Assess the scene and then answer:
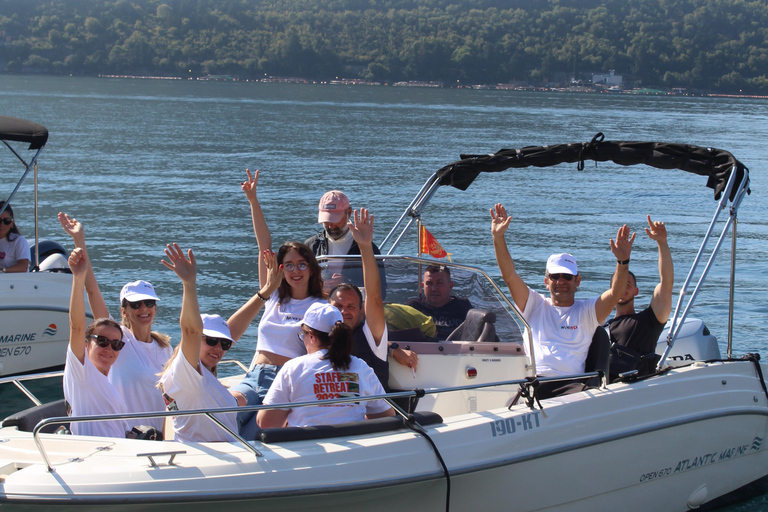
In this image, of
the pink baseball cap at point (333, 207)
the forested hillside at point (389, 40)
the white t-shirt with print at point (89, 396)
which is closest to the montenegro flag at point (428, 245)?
the pink baseball cap at point (333, 207)

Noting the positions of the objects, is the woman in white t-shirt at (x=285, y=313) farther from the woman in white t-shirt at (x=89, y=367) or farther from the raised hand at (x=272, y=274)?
the woman in white t-shirt at (x=89, y=367)

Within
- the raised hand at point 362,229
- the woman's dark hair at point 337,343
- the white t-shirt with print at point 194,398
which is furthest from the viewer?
the raised hand at point 362,229

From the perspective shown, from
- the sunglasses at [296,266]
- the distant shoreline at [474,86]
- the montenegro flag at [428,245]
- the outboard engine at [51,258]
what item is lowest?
the outboard engine at [51,258]

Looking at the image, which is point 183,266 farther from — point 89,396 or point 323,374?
point 89,396

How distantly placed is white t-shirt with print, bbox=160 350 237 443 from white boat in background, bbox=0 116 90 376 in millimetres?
5009

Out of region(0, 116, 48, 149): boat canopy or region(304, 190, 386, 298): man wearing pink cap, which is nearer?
region(304, 190, 386, 298): man wearing pink cap

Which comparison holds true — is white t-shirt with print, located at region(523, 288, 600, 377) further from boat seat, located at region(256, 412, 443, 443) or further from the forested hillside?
the forested hillside

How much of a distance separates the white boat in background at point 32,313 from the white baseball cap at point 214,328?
16.5 ft

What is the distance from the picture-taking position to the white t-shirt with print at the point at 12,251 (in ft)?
29.5

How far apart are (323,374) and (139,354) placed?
1.23 metres

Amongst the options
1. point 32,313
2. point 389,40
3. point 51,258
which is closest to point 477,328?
point 32,313

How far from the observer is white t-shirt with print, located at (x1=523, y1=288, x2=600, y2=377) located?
5.41 meters

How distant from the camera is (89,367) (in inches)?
183

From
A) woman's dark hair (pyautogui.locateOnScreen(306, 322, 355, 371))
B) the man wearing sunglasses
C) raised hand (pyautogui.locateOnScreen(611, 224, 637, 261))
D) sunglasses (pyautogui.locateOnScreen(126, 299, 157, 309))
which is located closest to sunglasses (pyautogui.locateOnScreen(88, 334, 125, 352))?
sunglasses (pyautogui.locateOnScreen(126, 299, 157, 309))
